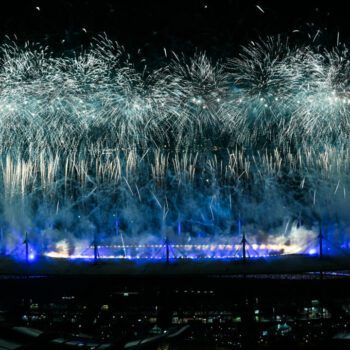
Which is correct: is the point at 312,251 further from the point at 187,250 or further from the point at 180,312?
the point at 180,312

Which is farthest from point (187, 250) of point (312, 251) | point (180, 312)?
point (180, 312)

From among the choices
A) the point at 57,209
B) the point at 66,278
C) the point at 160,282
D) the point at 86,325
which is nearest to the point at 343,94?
the point at 160,282

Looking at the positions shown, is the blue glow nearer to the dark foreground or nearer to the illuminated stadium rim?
the dark foreground

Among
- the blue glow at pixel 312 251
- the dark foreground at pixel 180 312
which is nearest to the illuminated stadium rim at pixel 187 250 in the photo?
the blue glow at pixel 312 251

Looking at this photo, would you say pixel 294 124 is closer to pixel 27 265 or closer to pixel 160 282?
pixel 160 282

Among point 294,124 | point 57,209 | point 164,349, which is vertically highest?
point 294,124

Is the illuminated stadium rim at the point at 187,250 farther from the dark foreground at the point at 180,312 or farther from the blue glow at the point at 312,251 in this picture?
the dark foreground at the point at 180,312

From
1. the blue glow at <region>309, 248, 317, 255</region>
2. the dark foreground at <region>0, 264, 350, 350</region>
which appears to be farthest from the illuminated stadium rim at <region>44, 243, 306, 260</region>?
the dark foreground at <region>0, 264, 350, 350</region>

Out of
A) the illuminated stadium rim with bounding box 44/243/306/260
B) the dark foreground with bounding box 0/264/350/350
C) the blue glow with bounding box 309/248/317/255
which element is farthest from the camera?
the illuminated stadium rim with bounding box 44/243/306/260
